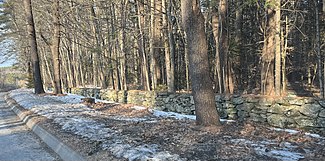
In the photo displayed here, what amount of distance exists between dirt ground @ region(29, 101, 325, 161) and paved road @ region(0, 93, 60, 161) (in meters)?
0.47

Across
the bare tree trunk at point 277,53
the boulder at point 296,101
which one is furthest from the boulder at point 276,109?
the bare tree trunk at point 277,53

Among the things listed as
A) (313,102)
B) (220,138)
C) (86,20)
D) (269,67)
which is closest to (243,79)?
(269,67)

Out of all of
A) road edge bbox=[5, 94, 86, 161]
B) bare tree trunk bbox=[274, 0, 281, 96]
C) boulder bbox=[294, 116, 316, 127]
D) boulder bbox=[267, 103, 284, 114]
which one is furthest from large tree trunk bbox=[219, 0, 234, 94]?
road edge bbox=[5, 94, 86, 161]

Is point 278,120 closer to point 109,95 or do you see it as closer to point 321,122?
point 321,122

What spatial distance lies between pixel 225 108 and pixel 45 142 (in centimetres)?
518

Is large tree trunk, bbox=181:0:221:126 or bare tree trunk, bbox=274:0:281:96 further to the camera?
bare tree trunk, bbox=274:0:281:96

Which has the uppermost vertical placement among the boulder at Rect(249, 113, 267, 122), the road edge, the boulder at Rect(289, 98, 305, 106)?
the boulder at Rect(289, 98, 305, 106)

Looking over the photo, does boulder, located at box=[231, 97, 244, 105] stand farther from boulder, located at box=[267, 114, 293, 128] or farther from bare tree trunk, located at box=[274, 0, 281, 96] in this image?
bare tree trunk, located at box=[274, 0, 281, 96]

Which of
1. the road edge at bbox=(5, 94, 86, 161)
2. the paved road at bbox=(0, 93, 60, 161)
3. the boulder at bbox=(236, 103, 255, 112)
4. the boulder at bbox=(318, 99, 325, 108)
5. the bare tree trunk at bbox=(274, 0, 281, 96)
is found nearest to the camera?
the road edge at bbox=(5, 94, 86, 161)

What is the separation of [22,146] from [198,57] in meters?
4.47

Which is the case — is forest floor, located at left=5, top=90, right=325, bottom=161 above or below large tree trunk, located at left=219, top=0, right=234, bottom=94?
below

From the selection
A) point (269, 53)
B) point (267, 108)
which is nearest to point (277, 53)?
point (269, 53)

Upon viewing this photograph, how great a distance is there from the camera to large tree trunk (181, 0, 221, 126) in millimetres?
6953

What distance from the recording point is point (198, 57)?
22.9 feet
